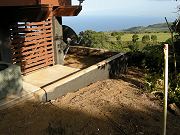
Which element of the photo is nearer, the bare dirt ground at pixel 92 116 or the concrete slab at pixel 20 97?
the bare dirt ground at pixel 92 116

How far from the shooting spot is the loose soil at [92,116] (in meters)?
6.31

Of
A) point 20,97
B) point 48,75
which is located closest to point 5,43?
point 48,75

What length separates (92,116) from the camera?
6906mm

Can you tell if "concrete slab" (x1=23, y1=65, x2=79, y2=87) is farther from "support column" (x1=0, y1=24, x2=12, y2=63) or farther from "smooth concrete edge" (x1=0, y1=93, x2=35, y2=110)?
"smooth concrete edge" (x1=0, y1=93, x2=35, y2=110)

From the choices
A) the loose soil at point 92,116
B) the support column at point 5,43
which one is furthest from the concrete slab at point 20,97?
the support column at point 5,43

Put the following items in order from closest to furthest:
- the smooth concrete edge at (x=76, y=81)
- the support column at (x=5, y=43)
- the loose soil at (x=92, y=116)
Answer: the loose soil at (x=92, y=116) < the smooth concrete edge at (x=76, y=81) < the support column at (x=5, y=43)

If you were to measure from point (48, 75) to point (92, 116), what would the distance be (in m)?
3.38

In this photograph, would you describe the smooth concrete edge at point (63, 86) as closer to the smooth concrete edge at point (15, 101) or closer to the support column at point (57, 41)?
the smooth concrete edge at point (15, 101)

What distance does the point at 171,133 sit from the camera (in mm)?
6438

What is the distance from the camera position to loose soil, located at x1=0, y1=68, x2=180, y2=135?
631cm

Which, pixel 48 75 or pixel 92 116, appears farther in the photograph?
pixel 48 75

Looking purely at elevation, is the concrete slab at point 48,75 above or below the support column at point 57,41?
below

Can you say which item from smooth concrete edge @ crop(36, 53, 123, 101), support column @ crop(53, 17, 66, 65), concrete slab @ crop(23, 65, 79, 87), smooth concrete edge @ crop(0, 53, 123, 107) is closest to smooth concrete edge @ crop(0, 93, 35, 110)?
smooth concrete edge @ crop(0, 53, 123, 107)

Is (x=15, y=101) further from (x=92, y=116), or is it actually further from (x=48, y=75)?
(x=48, y=75)
